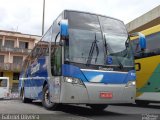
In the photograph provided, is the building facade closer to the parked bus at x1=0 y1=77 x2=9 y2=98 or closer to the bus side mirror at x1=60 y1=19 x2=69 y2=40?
the parked bus at x1=0 y1=77 x2=9 y2=98

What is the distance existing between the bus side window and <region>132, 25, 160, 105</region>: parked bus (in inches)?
163

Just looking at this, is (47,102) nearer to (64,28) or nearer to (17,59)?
(64,28)

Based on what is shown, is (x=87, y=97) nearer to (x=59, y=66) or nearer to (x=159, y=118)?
(x=59, y=66)

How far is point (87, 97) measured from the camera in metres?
9.83

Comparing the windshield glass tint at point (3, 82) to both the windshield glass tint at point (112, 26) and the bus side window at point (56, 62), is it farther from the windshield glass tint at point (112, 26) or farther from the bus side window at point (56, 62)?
the windshield glass tint at point (112, 26)

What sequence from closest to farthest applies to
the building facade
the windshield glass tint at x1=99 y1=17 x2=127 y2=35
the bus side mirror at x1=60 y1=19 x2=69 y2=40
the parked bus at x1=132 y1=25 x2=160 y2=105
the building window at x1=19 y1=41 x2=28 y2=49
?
the bus side mirror at x1=60 y1=19 x2=69 y2=40, the windshield glass tint at x1=99 y1=17 x2=127 y2=35, the parked bus at x1=132 y1=25 x2=160 y2=105, the building facade, the building window at x1=19 y1=41 x2=28 y2=49

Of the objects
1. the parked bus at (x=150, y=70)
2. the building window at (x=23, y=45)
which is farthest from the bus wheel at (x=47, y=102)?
the building window at (x=23, y=45)

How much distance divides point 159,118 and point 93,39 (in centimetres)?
298

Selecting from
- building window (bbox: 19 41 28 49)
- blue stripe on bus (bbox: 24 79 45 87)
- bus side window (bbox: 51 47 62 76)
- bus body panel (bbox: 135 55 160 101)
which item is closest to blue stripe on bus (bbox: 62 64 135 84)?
bus side window (bbox: 51 47 62 76)

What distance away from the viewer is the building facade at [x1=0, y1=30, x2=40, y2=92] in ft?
190

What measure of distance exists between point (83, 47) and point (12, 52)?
5005cm

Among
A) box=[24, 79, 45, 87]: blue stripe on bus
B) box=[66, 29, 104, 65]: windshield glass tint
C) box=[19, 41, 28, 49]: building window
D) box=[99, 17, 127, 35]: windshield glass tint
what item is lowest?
box=[24, 79, 45, 87]: blue stripe on bus

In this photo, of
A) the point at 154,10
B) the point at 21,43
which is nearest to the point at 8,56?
the point at 21,43

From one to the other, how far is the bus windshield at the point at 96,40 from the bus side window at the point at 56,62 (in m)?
0.50
